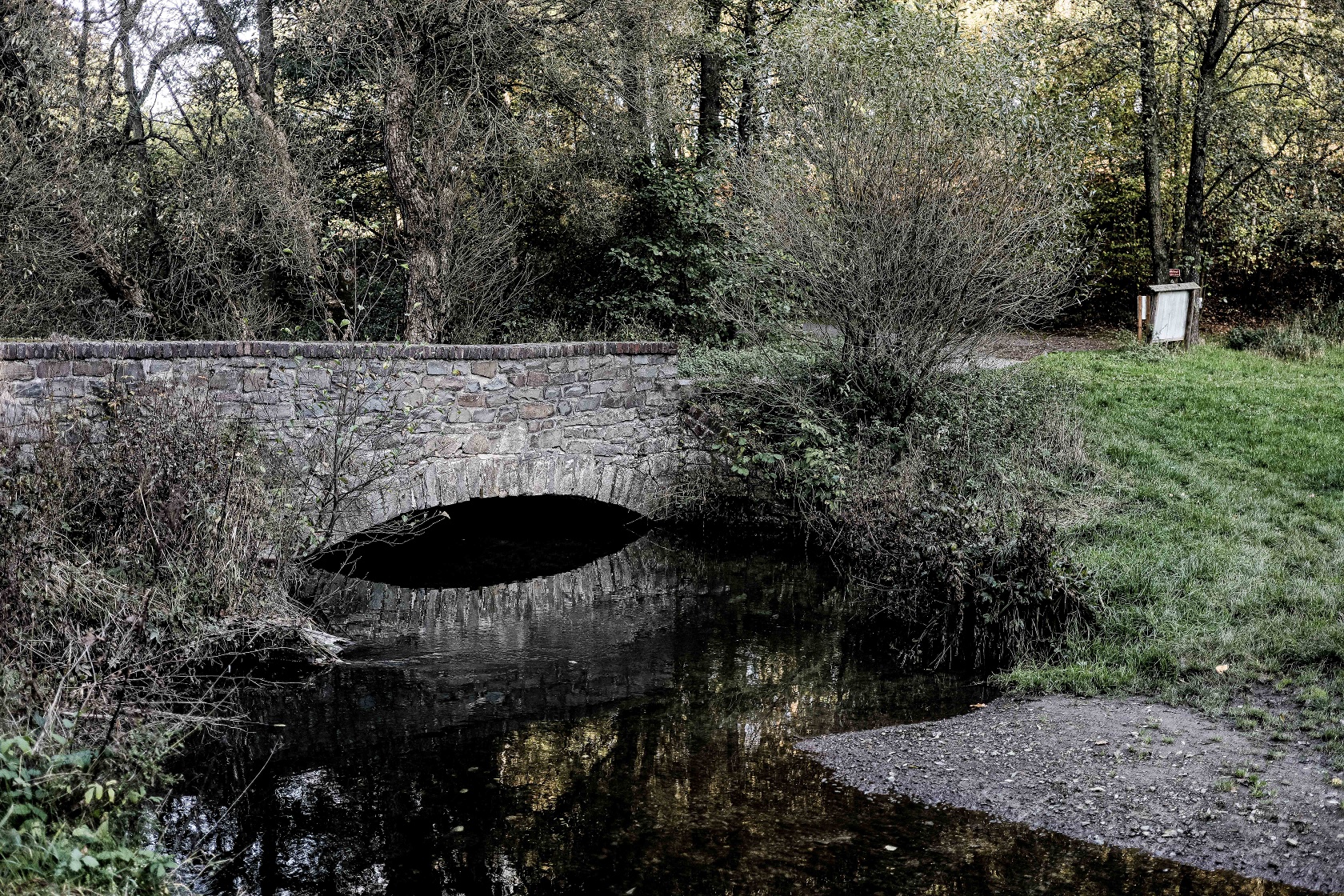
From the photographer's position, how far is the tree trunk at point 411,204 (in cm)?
1344

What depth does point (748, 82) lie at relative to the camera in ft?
52.2

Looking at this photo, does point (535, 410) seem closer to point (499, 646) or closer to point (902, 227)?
point (499, 646)

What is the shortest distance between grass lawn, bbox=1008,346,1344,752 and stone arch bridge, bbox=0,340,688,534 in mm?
4802

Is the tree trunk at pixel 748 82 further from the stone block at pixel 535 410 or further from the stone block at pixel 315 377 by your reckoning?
the stone block at pixel 315 377

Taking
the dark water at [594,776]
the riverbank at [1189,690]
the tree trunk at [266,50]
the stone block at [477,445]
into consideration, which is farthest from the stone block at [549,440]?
the tree trunk at [266,50]

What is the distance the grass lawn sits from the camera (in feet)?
A: 22.6

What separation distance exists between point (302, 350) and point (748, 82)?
9.10 m

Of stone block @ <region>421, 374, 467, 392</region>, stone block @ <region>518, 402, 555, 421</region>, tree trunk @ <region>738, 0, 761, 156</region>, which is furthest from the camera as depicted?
tree trunk @ <region>738, 0, 761, 156</region>

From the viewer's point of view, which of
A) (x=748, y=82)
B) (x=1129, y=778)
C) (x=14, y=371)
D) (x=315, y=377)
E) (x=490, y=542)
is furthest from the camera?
(x=748, y=82)

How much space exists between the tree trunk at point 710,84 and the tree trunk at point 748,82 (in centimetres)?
40

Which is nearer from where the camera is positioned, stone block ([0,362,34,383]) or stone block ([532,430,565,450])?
stone block ([0,362,34,383])

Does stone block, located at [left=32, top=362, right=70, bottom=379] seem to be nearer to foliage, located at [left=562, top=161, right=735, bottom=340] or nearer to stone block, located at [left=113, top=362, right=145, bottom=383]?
stone block, located at [left=113, top=362, right=145, bottom=383]

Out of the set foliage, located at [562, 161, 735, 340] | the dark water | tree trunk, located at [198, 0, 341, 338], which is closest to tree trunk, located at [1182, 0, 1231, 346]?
foliage, located at [562, 161, 735, 340]

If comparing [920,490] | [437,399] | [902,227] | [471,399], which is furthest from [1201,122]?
[437,399]
